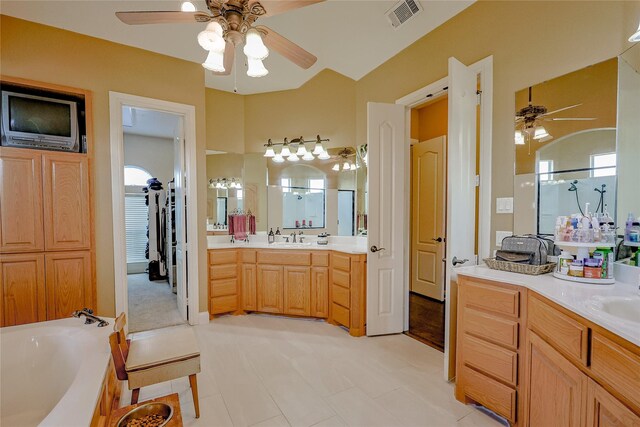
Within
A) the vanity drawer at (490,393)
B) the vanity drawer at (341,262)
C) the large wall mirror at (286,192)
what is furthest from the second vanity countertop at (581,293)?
the large wall mirror at (286,192)

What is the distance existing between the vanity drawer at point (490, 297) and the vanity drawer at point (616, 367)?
52 centimetres

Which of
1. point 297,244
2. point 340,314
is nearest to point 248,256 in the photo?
point 297,244

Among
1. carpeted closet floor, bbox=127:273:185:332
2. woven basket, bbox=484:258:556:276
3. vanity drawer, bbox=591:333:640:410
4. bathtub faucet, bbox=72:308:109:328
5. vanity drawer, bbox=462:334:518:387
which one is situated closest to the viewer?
vanity drawer, bbox=591:333:640:410

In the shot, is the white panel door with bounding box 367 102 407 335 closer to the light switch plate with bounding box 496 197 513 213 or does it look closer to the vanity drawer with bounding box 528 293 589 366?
the light switch plate with bounding box 496 197 513 213

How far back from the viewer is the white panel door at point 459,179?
216 centimetres

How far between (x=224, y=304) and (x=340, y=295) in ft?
4.74

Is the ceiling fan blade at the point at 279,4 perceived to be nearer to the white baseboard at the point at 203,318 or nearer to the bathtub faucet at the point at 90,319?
the bathtub faucet at the point at 90,319

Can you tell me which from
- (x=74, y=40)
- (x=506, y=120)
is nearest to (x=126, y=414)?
(x=506, y=120)

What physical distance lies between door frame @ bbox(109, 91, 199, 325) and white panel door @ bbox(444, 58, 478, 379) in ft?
8.76

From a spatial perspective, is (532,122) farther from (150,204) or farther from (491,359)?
(150,204)

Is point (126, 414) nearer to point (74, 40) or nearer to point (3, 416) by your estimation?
A: point (3, 416)

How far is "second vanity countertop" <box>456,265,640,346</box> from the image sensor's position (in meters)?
1.01

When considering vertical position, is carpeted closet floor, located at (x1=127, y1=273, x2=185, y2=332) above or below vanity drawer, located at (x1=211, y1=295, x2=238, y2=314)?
below

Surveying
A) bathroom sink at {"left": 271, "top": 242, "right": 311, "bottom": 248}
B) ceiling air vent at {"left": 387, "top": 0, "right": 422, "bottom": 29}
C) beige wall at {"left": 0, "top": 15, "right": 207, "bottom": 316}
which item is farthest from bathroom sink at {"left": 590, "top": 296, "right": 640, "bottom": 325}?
beige wall at {"left": 0, "top": 15, "right": 207, "bottom": 316}
